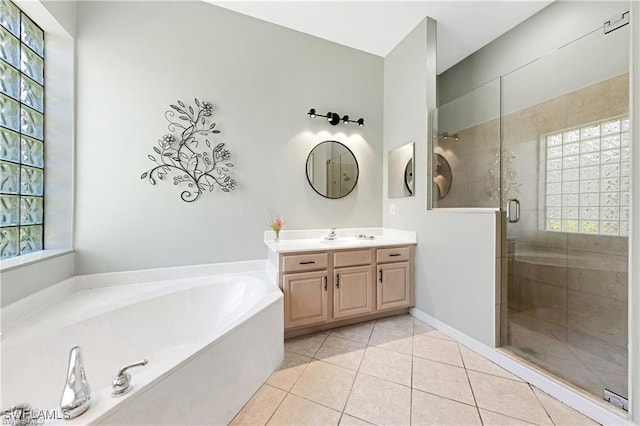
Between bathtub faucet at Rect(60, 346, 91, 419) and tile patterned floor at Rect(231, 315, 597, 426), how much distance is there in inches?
30.6

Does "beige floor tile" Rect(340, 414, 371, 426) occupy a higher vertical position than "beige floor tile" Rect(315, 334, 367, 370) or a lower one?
lower

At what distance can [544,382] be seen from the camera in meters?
1.53

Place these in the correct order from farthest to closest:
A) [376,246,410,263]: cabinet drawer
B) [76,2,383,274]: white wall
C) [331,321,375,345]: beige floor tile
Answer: [376,246,410,263]: cabinet drawer
[331,321,375,345]: beige floor tile
[76,2,383,274]: white wall

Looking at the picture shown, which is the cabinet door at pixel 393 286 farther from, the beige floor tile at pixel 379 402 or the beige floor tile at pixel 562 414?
the beige floor tile at pixel 562 414

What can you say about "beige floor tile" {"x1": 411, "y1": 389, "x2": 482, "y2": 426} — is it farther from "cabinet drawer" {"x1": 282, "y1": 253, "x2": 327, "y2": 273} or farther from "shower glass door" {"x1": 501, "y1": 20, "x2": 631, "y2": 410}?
"cabinet drawer" {"x1": 282, "y1": 253, "x2": 327, "y2": 273}

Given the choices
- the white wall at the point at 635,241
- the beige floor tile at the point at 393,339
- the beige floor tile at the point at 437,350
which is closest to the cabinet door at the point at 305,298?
the beige floor tile at the point at 393,339

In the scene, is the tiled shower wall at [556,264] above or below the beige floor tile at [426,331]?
above

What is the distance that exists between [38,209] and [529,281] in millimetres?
3839

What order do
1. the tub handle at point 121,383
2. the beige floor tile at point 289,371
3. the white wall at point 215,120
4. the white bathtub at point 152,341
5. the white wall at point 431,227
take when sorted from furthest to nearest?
1. the white wall at point 215,120
2. the white wall at point 431,227
3. the beige floor tile at point 289,371
4. the white bathtub at point 152,341
5. the tub handle at point 121,383

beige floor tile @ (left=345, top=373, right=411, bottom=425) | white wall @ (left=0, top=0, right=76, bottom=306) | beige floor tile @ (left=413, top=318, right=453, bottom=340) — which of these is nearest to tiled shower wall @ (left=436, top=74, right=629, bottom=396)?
beige floor tile @ (left=413, top=318, right=453, bottom=340)

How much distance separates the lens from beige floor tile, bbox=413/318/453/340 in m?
2.20

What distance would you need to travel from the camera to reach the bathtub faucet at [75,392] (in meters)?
0.78

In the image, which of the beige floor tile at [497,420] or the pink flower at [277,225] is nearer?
the beige floor tile at [497,420]

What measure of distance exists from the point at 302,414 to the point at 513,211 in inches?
80.8
